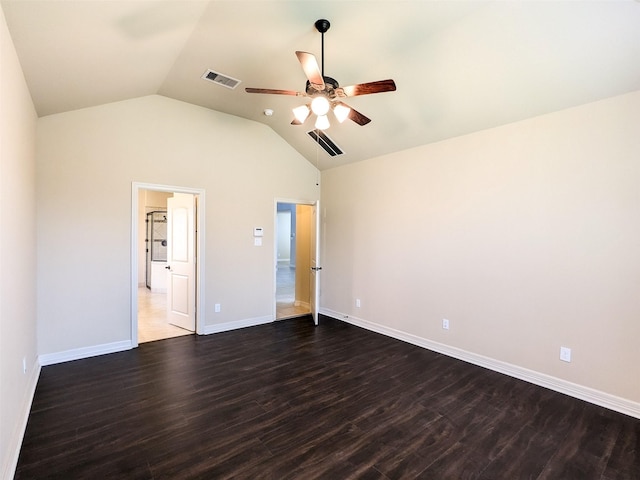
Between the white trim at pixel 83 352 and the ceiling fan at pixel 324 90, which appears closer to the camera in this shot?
the ceiling fan at pixel 324 90

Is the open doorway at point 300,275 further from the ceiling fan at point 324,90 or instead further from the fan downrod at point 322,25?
the fan downrod at point 322,25

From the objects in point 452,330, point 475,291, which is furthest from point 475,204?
point 452,330

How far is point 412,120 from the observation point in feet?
12.7

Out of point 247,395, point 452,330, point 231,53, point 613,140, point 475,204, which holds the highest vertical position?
point 231,53

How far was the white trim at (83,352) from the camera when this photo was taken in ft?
11.6

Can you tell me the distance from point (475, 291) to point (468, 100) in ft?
7.15

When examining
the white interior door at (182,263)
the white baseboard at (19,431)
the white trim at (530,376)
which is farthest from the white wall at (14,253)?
the white trim at (530,376)

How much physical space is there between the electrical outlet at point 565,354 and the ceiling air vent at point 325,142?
12.6 feet

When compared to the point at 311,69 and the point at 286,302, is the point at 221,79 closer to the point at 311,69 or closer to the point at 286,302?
the point at 311,69

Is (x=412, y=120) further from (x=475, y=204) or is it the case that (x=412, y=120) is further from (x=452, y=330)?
(x=452, y=330)

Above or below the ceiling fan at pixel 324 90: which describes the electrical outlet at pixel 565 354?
below

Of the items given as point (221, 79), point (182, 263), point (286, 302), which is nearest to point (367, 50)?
point (221, 79)

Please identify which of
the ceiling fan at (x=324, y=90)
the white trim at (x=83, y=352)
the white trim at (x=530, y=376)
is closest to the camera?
the ceiling fan at (x=324, y=90)

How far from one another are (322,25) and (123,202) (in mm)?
3152
